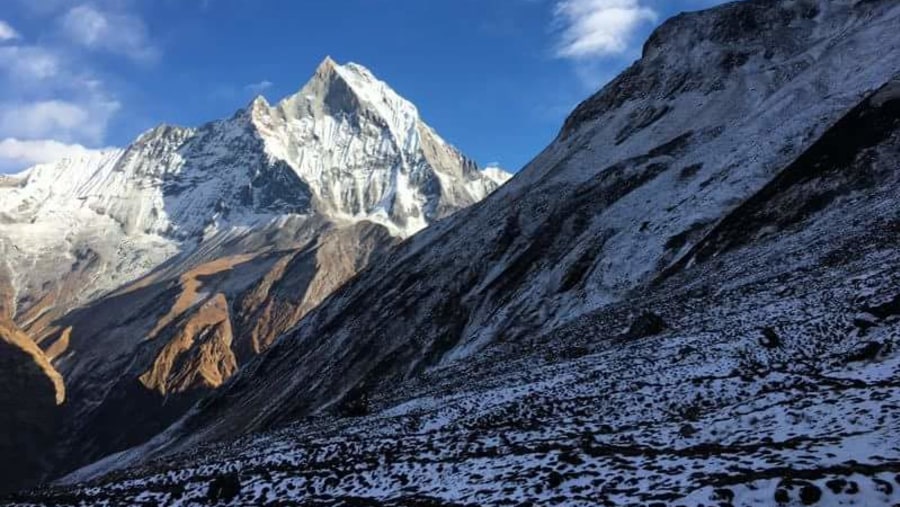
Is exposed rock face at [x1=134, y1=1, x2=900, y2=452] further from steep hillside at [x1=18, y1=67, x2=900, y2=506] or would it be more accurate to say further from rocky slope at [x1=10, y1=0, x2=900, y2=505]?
steep hillside at [x1=18, y1=67, x2=900, y2=506]

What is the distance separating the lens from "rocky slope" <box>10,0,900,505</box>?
14578 mm

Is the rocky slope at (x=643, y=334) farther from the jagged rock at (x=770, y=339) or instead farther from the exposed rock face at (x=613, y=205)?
the exposed rock face at (x=613, y=205)

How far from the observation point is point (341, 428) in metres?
28.8

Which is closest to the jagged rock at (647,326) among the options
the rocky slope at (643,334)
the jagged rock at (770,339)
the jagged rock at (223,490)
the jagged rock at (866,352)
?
the rocky slope at (643,334)

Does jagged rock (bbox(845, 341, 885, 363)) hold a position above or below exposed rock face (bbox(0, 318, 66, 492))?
below

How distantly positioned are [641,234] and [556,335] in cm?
2262

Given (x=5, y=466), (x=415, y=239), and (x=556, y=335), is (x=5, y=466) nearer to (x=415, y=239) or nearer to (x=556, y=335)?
(x=415, y=239)

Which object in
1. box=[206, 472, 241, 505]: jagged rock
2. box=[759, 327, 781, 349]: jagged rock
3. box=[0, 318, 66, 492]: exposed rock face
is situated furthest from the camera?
box=[0, 318, 66, 492]: exposed rock face

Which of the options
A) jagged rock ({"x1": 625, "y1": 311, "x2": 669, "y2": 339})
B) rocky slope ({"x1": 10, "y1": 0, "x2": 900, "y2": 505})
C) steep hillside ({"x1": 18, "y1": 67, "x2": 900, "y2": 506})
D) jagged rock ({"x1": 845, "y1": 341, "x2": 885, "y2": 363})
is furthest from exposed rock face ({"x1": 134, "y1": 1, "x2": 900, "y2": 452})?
jagged rock ({"x1": 845, "y1": 341, "x2": 885, "y2": 363})

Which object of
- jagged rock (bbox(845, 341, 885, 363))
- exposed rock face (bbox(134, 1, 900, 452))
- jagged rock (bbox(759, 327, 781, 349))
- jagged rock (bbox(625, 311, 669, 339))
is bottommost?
jagged rock (bbox(845, 341, 885, 363))

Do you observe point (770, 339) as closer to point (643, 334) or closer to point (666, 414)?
point (666, 414)

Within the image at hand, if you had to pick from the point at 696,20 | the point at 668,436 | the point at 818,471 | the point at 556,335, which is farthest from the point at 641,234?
the point at 696,20

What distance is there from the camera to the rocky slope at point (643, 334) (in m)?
14.6

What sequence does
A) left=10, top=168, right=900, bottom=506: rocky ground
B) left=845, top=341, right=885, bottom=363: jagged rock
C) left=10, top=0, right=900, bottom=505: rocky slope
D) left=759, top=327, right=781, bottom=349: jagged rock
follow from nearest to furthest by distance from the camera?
left=10, top=168, right=900, bottom=506: rocky ground < left=10, top=0, right=900, bottom=505: rocky slope < left=845, top=341, right=885, bottom=363: jagged rock < left=759, top=327, right=781, bottom=349: jagged rock
